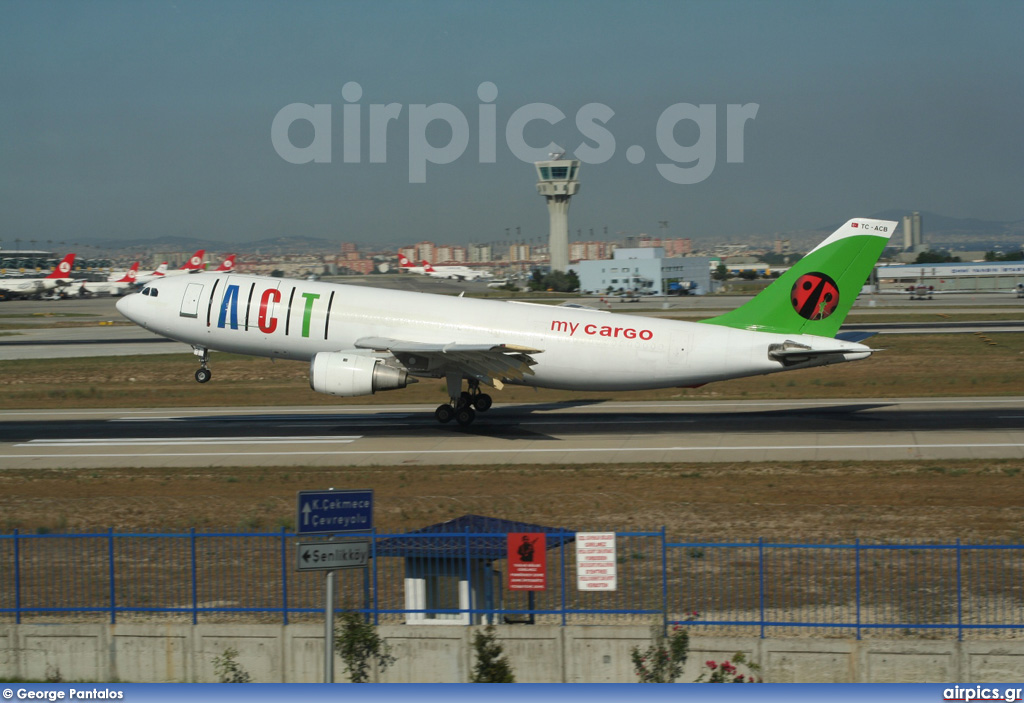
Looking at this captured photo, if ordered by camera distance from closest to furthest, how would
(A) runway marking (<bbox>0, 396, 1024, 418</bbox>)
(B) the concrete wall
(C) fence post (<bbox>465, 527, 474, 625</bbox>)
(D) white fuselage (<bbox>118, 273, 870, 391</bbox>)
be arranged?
1. (B) the concrete wall
2. (C) fence post (<bbox>465, 527, 474, 625</bbox>)
3. (D) white fuselage (<bbox>118, 273, 870, 391</bbox>)
4. (A) runway marking (<bbox>0, 396, 1024, 418</bbox>)

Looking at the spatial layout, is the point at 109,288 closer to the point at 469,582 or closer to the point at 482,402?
the point at 482,402

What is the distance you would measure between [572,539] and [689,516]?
781 centimetres

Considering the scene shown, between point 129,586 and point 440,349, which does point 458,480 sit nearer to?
point 440,349

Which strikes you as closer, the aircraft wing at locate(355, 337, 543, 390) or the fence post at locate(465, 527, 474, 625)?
the fence post at locate(465, 527, 474, 625)

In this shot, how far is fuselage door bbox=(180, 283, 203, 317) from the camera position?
125ft

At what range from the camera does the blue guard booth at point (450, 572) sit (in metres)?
16.4

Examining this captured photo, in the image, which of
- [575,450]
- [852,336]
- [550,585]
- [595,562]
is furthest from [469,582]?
[852,336]

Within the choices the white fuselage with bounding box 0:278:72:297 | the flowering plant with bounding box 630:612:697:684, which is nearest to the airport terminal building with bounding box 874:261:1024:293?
the white fuselage with bounding box 0:278:72:297

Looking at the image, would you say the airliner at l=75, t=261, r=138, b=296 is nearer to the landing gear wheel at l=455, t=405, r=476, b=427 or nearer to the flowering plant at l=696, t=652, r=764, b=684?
the landing gear wheel at l=455, t=405, r=476, b=427

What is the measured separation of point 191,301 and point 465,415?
1198 centimetres

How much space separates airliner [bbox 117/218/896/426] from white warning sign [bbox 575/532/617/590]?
1861 cm

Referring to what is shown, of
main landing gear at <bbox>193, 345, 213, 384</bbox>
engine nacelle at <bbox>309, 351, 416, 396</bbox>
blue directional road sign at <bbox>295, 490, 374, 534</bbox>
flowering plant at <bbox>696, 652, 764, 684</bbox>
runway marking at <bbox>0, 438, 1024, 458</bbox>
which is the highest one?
main landing gear at <bbox>193, 345, 213, 384</bbox>

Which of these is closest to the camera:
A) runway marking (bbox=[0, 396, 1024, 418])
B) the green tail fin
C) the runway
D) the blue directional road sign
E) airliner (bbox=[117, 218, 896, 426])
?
the blue directional road sign

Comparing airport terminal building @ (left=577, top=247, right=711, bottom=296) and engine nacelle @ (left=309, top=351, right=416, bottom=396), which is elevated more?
airport terminal building @ (left=577, top=247, right=711, bottom=296)
